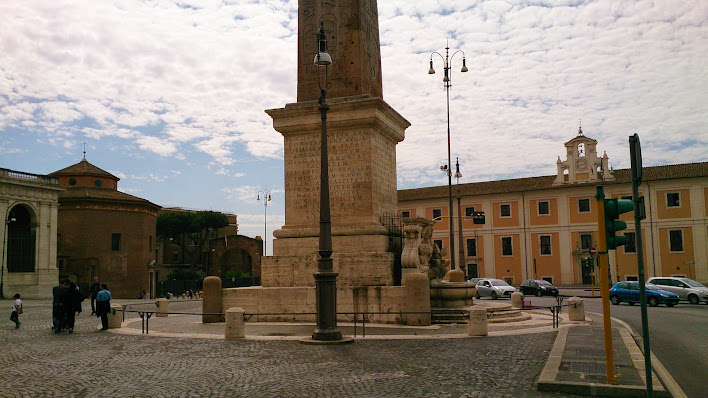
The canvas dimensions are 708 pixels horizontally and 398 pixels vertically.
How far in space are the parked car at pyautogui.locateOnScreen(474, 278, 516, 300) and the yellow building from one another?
31.9 ft

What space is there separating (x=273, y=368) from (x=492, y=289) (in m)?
28.3

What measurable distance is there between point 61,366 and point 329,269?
4.88 m

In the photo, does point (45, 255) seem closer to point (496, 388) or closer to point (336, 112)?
point (336, 112)

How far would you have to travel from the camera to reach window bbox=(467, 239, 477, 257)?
59.1 meters

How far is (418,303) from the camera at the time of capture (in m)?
14.8

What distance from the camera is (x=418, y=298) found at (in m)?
14.8

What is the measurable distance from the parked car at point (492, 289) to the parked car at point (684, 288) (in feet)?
25.8

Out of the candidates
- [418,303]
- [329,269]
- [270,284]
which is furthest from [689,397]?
[270,284]

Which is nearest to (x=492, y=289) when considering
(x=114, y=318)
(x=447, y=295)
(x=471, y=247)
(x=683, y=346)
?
(x=447, y=295)

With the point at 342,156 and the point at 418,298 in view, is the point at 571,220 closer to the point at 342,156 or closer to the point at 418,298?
the point at 342,156

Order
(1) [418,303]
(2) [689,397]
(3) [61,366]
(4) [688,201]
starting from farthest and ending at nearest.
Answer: (4) [688,201], (1) [418,303], (3) [61,366], (2) [689,397]

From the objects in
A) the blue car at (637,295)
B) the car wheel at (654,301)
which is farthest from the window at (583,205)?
the car wheel at (654,301)

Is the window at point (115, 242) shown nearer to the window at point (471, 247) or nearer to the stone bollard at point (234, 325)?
the window at point (471, 247)

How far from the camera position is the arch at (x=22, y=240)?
43500 mm
